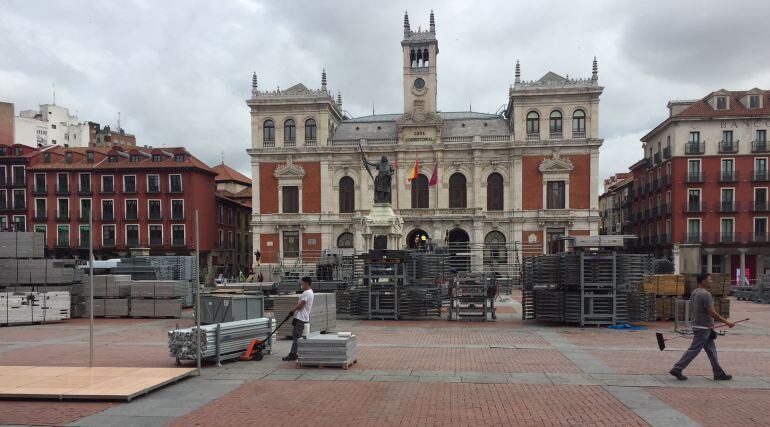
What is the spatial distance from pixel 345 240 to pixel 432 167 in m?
11.1

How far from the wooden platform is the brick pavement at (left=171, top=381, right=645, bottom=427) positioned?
4.51ft

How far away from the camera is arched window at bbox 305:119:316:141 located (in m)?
58.6

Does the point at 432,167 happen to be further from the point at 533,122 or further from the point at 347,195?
the point at 533,122

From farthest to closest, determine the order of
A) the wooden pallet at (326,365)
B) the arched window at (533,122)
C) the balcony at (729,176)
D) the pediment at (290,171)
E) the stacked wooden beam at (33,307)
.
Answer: the pediment at (290,171) < the arched window at (533,122) < the balcony at (729,176) < the stacked wooden beam at (33,307) < the wooden pallet at (326,365)

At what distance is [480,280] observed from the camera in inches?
878

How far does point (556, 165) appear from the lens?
180 ft

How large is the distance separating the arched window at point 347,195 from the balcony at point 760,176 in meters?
36.4

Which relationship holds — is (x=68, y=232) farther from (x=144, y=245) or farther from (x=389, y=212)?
(x=389, y=212)

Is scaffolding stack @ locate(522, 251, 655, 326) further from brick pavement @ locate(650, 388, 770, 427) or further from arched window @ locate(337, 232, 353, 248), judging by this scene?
arched window @ locate(337, 232, 353, 248)

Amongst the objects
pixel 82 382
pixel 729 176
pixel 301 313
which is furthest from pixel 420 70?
pixel 82 382

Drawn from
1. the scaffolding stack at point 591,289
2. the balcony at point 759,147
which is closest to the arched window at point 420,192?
the balcony at point 759,147

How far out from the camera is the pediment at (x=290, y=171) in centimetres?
5806

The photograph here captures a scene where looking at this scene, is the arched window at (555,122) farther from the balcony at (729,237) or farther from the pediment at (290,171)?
the pediment at (290,171)

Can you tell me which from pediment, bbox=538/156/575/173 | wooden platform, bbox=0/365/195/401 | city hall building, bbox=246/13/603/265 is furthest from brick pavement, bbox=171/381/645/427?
pediment, bbox=538/156/575/173
